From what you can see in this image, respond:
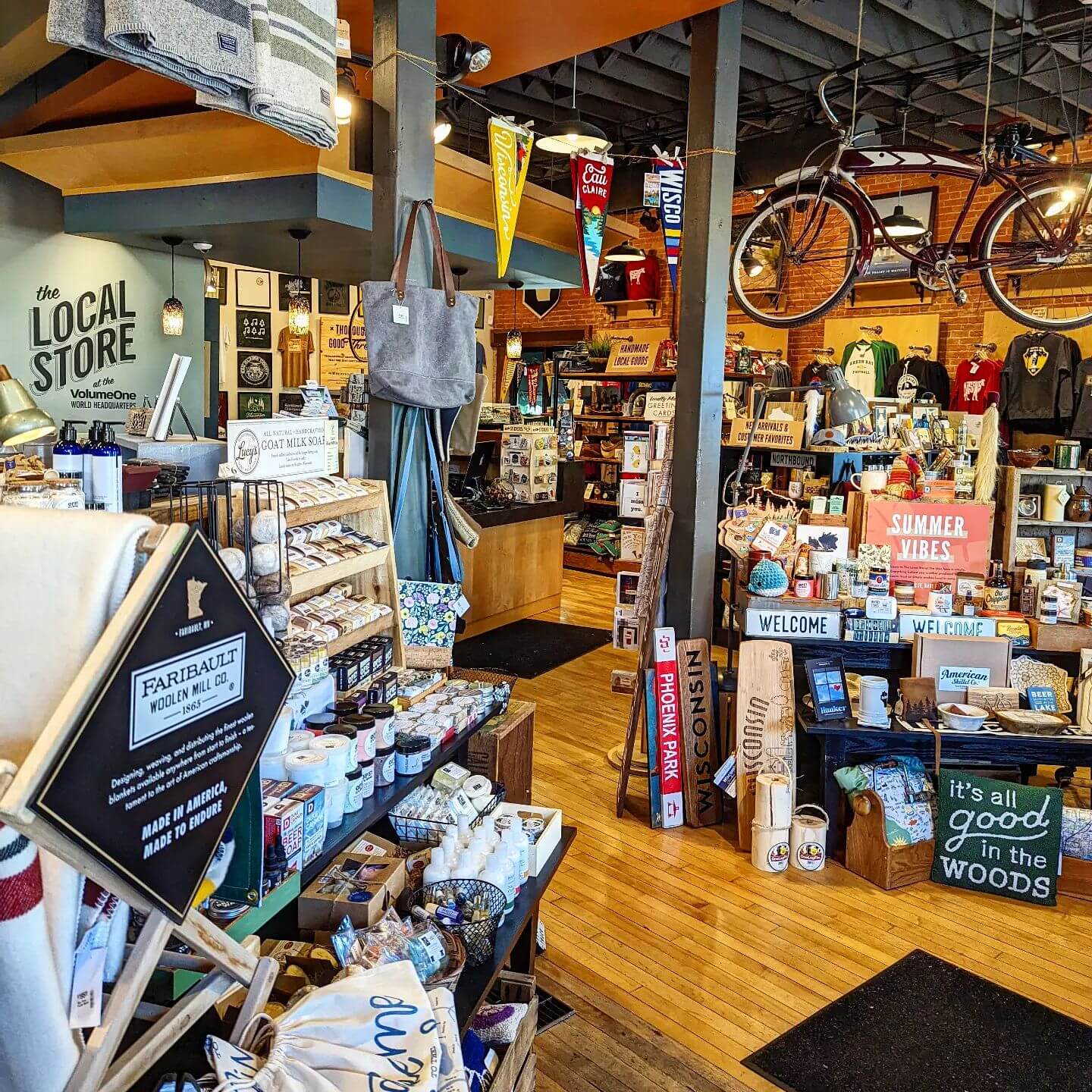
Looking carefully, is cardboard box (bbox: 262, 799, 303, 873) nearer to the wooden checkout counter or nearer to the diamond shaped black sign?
the diamond shaped black sign

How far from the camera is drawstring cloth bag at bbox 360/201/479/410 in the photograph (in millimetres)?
3195

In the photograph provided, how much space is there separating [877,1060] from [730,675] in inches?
73.2

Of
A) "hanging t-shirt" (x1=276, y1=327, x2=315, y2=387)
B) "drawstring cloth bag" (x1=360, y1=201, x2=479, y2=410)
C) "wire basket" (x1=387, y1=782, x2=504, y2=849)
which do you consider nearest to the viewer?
"wire basket" (x1=387, y1=782, x2=504, y2=849)

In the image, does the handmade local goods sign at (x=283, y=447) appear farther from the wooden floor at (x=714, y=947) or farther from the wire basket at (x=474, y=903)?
the wooden floor at (x=714, y=947)

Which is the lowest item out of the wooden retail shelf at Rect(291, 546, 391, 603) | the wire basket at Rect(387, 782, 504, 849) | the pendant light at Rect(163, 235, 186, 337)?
the wire basket at Rect(387, 782, 504, 849)

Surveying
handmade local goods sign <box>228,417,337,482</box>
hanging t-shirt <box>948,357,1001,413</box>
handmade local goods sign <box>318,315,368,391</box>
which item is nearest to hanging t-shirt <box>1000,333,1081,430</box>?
hanging t-shirt <box>948,357,1001,413</box>

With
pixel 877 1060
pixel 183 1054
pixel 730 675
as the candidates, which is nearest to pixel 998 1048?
pixel 877 1060

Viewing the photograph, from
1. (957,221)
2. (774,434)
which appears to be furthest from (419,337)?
(774,434)

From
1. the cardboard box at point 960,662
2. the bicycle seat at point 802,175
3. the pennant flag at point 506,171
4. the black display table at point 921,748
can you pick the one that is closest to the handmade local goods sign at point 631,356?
the bicycle seat at point 802,175

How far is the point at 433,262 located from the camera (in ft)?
11.6

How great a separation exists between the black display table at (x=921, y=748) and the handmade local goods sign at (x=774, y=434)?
3.24 metres

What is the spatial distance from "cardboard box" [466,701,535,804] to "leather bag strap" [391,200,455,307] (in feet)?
4.81

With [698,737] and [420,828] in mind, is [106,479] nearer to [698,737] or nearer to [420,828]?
[420,828]

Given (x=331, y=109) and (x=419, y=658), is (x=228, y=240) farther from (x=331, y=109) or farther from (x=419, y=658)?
(x=331, y=109)
